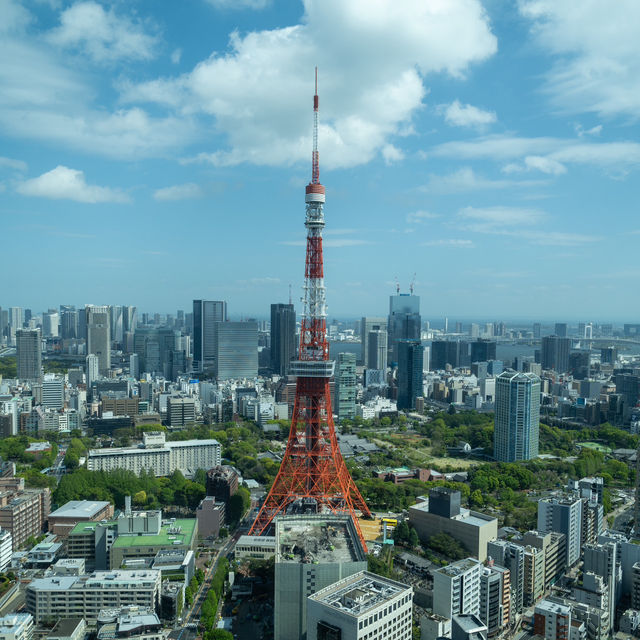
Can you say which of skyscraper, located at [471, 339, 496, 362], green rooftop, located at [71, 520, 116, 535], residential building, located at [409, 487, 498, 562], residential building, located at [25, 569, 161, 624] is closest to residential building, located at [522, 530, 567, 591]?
residential building, located at [409, 487, 498, 562]

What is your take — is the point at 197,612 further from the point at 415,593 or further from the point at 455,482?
the point at 455,482

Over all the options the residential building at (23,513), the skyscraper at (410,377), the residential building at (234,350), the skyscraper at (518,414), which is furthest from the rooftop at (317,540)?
the residential building at (234,350)

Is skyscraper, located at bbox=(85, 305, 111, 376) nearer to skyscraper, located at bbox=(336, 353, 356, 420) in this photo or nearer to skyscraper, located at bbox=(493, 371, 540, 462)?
skyscraper, located at bbox=(336, 353, 356, 420)

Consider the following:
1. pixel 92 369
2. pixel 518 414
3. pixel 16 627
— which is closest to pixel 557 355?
pixel 518 414

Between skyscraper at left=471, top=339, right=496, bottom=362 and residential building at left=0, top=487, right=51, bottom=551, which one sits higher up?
skyscraper at left=471, top=339, right=496, bottom=362

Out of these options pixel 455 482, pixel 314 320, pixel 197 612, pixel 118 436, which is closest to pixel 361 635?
pixel 197 612

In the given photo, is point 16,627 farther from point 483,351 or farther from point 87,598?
point 483,351
